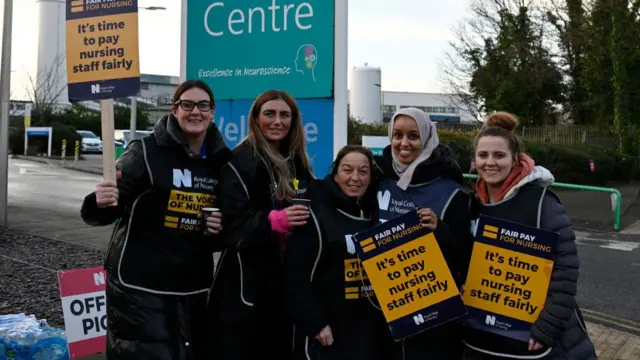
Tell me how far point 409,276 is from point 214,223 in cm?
99

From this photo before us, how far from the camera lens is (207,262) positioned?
10.7ft

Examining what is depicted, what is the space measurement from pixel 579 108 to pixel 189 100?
1330 inches

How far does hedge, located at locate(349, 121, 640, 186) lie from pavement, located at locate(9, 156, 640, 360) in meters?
1.60

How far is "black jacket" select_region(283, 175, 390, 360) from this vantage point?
2971 mm

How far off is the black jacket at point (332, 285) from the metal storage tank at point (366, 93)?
127 ft

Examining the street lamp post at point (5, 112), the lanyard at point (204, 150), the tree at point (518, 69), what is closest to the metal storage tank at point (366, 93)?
the tree at point (518, 69)

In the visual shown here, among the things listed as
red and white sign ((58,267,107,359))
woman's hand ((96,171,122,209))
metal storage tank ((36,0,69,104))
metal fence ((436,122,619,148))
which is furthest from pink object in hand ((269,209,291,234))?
metal storage tank ((36,0,69,104))

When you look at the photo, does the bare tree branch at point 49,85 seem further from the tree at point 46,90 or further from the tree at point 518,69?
the tree at point 518,69

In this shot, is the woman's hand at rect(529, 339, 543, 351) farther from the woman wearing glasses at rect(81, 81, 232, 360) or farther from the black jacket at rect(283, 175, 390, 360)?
the woman wearing glasses at rect(81, 81, 232, 360)

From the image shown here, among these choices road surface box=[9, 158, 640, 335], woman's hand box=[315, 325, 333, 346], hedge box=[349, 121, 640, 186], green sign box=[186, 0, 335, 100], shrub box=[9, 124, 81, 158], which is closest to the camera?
woman's hand box=[315, 325, 333, 346]

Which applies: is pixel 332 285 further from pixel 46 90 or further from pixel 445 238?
pixel 46 90

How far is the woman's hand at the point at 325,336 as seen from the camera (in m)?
2.96

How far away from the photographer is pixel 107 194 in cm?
297

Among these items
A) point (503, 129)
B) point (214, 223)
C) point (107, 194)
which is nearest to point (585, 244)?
point (503, 129)
